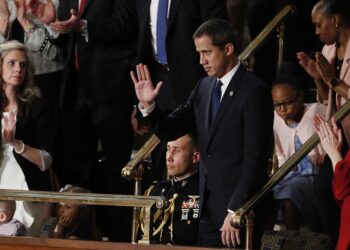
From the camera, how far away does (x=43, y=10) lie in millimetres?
8289

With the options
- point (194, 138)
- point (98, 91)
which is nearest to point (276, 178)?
point (194, 138)

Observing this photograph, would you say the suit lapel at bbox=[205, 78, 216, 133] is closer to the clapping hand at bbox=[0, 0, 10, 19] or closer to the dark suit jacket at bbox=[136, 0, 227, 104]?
the dark suit jacket at bbox=[136, 0, 227, 104]

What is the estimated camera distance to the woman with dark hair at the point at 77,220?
25.3 feet

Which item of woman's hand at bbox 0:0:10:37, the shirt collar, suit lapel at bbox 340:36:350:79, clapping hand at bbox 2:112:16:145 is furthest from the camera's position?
woman's hand at bbox 0:0:10:37

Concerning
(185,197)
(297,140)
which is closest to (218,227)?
(185,197)

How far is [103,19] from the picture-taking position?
27.2 ft

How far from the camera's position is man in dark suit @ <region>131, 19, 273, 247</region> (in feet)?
21.4

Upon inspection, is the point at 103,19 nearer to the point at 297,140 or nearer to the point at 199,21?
the point at 199,21

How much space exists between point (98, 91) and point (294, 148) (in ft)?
4.71

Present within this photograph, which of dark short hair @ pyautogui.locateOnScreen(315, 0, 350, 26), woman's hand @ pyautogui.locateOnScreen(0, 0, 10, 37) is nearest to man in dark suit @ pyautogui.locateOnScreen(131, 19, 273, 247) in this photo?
dark short hair @ pyautogui.locateOnScreen(315, 0, 350, 26)

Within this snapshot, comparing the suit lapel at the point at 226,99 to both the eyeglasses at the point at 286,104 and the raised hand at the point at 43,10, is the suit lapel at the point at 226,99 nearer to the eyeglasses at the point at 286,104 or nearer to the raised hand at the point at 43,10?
the eyeglasses at the point at 286,104

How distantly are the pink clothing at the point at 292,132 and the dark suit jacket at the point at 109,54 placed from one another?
1.09m

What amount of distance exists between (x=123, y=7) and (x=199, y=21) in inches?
24.1

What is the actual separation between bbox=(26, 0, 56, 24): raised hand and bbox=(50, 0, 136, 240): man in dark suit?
10 centimetres
